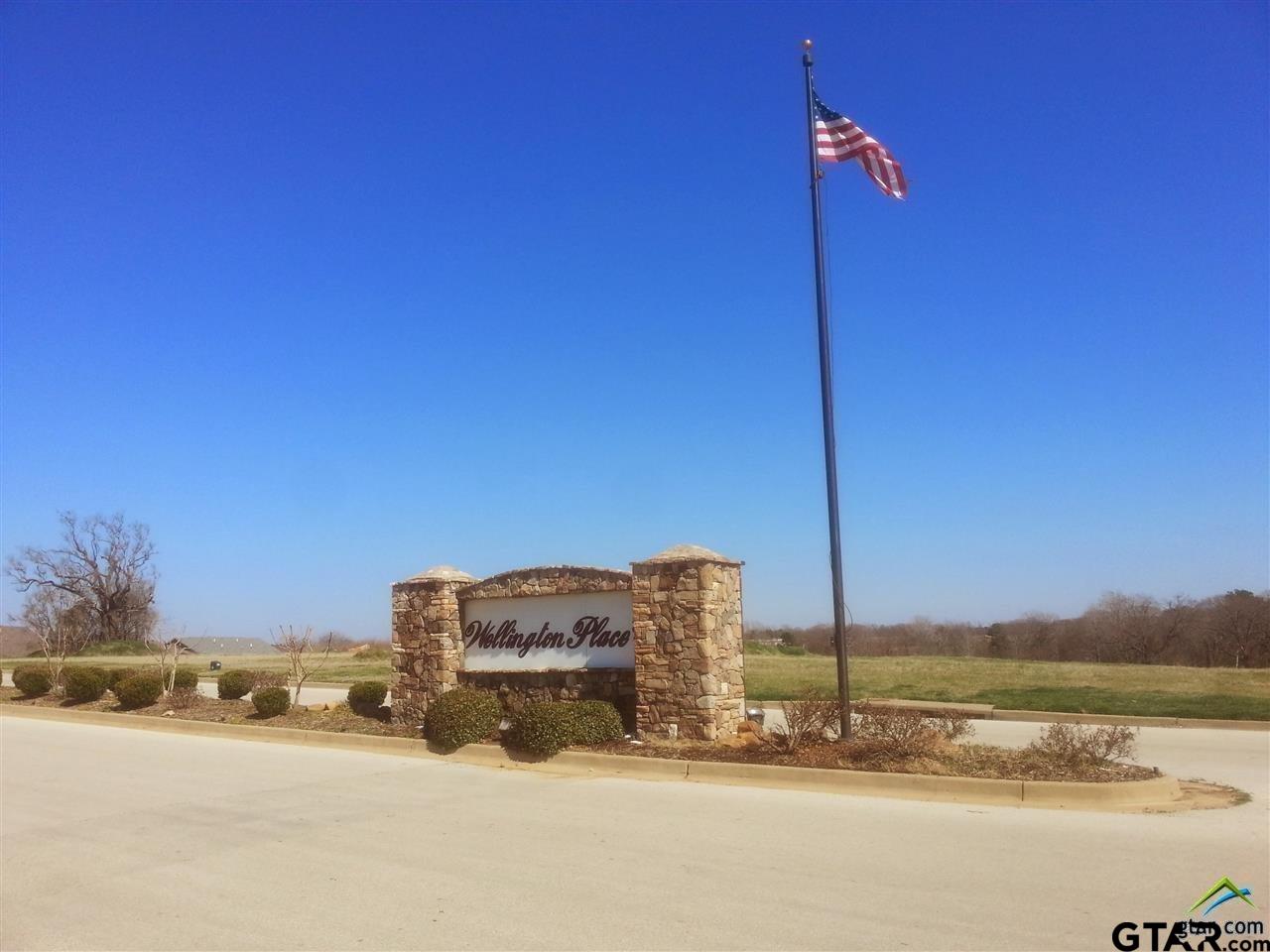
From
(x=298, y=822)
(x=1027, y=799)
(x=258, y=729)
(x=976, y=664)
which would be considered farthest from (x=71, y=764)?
(x=976, y=664)

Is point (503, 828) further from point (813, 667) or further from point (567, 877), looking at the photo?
point (813, 667)

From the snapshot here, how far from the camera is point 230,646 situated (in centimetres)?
8438

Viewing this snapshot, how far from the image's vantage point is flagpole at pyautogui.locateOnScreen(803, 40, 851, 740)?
12727 millimetres

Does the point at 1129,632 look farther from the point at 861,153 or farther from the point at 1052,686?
Result: the point at 861,153

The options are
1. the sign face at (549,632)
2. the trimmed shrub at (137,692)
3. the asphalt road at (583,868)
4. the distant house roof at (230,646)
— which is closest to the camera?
the asphalt road at (583,868)

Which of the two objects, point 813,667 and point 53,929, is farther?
point 813,667

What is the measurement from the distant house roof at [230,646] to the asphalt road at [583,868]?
227ft

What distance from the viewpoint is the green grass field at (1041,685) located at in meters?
20.6

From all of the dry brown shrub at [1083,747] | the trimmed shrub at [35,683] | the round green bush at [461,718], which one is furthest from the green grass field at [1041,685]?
the trimmed shrub at [35,683]

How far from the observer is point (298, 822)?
1020 centimetres

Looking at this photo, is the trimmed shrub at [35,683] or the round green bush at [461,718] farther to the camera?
the trimmed shrub at [35,683]

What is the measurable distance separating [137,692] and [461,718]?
11.6m

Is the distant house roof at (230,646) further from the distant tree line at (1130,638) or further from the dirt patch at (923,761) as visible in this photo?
the dirt patch at (923,761)

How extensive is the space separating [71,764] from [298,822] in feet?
24.3
